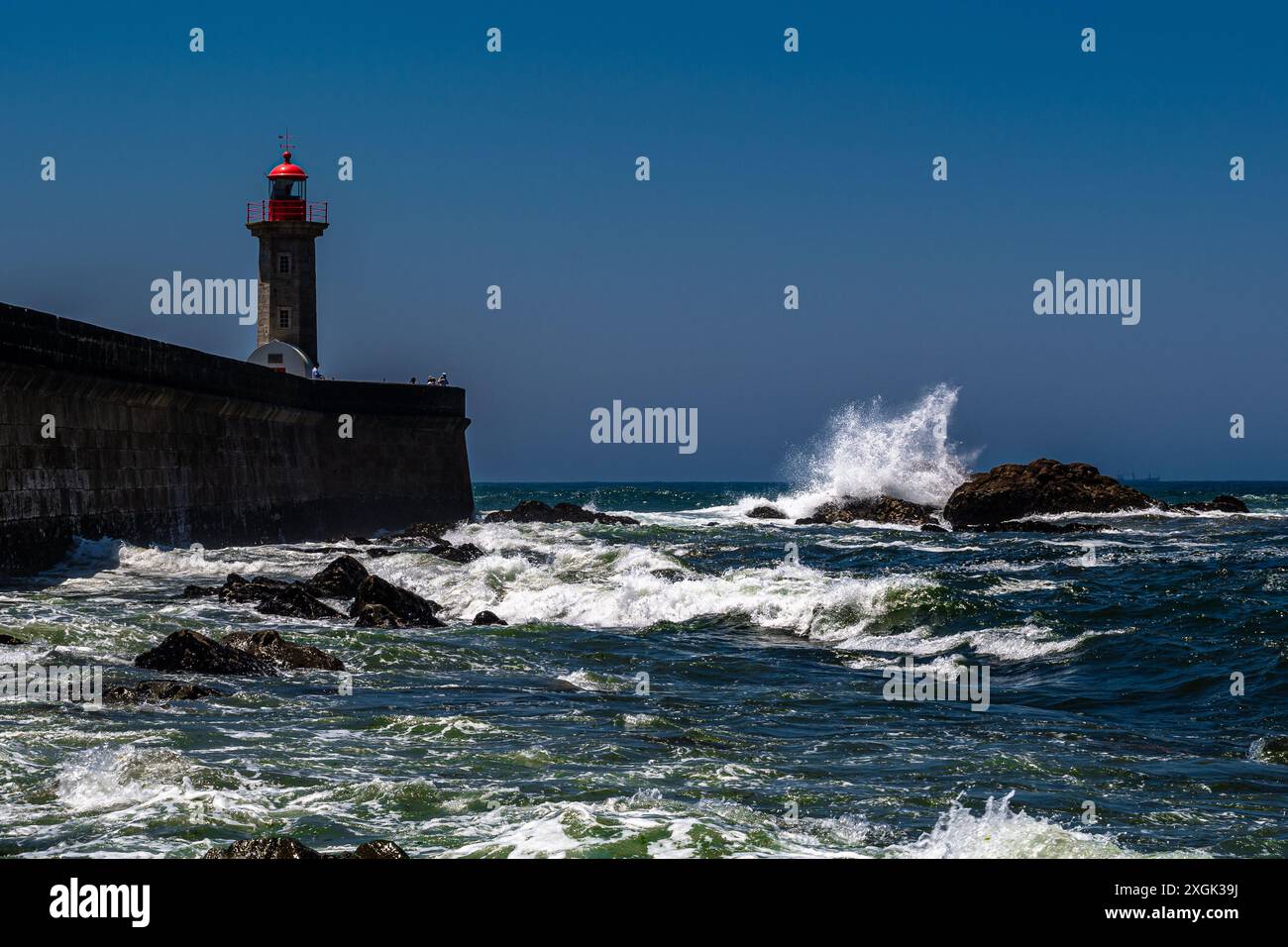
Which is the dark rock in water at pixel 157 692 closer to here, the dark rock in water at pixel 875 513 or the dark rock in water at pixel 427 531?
the dark rock in water at pixel 427 531

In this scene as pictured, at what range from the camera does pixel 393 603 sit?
14.3 meters

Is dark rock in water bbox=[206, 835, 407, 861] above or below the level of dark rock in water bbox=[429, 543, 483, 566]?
below

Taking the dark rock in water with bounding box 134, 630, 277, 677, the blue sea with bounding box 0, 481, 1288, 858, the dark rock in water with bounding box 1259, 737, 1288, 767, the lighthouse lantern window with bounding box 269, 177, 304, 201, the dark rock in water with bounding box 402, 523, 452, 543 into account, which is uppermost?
the lighthouse lantern window with bounding box 269, 177, 304, 201

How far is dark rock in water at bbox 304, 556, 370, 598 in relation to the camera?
16.2 metres

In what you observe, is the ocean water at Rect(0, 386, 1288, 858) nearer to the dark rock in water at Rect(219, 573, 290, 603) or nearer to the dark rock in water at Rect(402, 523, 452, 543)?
the dark rock in water at Rect(219, 573, 290, 603)

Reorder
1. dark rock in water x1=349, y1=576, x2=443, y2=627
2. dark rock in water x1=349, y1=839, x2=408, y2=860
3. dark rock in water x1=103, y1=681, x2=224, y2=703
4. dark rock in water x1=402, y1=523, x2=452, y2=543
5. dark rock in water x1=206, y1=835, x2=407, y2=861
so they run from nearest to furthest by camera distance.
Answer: dark rock in water x1=206, y1=835, x2=407, y2=861, dark rock in water x1=349, y1=839, x2=408, y2=860, dark rock in water x1=103, y1=681, x2=224, y2=703, dark rock in water x1=349, y1=576, x2=443, y2=627, dark rock in water x1=402, y1=523, x2=452, y2=543

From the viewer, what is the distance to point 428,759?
24.7ft

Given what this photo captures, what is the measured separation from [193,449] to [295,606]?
29.5 ft

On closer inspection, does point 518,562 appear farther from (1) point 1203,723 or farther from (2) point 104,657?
(1) point 1203,723

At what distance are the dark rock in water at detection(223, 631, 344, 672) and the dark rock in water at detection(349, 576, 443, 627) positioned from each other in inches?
118

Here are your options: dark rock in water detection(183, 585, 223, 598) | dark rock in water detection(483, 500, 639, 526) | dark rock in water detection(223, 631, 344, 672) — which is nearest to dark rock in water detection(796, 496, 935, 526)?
dark rock in water detection(483, 500, 639, 526)

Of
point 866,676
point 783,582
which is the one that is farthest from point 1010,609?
point 866,676
